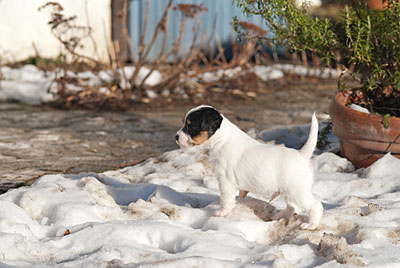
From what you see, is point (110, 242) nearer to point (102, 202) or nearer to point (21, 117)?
point (102, 202)

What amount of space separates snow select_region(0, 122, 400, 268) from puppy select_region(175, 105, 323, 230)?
18 centimetres

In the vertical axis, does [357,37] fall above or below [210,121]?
above

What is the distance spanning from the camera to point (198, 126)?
262cm

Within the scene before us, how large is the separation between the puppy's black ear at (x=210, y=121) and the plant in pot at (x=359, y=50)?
4.13ft

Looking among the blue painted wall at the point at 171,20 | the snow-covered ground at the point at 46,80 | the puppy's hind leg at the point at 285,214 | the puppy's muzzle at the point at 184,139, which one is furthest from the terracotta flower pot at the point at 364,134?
the blue painted wall at the point at 171,20

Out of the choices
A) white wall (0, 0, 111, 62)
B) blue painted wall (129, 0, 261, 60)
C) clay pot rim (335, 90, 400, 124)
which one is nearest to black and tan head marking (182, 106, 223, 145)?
clay pot rim (335, 90, 400, 124)

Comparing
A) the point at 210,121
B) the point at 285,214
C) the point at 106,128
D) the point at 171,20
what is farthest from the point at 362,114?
the point at 171,20

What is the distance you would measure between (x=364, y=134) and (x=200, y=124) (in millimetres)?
1611

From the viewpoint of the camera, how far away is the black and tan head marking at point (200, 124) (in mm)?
2615

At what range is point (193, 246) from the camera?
246 cm

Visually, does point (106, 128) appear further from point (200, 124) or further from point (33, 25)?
point (33, 25)

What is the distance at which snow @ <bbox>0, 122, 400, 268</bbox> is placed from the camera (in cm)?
238

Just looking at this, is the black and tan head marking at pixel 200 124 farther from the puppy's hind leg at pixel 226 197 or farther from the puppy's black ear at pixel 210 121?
the puppy's hind leg at pixel 226 197

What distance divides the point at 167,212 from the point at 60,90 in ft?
12.6
